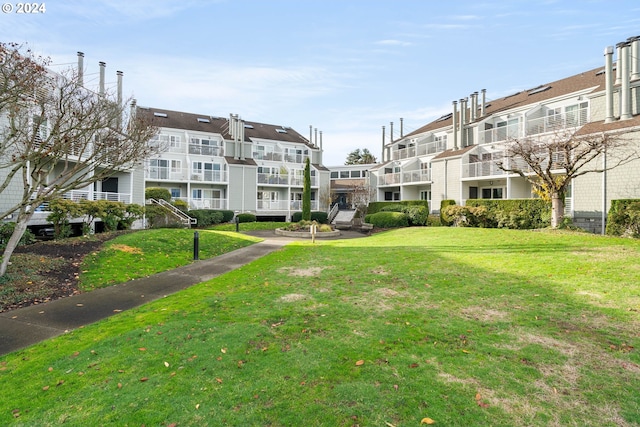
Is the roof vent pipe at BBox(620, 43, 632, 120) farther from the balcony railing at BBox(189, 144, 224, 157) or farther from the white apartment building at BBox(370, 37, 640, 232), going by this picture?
the balcony railing at BBox(189, 144, 224, 157)

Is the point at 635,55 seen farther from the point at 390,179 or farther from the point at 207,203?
the point at 207,203

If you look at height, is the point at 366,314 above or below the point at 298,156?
below

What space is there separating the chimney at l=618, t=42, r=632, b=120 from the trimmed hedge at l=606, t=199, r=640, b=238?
24.5ft

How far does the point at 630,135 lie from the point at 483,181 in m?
11.7

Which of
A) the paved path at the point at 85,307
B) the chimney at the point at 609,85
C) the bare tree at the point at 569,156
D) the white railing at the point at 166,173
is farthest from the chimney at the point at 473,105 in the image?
the paved path at the point at 85,307

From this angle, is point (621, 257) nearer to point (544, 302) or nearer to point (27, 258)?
point (544, 302)

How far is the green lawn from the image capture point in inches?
126

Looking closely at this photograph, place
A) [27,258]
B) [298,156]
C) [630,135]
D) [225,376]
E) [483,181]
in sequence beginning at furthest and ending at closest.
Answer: [298,156]
[483,181]
[630,135]
[27,258]
[225,376]

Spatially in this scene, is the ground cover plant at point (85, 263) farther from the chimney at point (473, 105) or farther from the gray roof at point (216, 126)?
the chimney at point (473, 105)

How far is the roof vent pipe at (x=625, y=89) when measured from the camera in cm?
1964

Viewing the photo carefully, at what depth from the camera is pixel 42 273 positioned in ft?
29.2

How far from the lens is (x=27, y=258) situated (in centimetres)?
973

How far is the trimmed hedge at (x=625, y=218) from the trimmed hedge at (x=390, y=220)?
44.3 ft

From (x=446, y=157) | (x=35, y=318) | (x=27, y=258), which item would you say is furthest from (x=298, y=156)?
(x=35, y=318)
